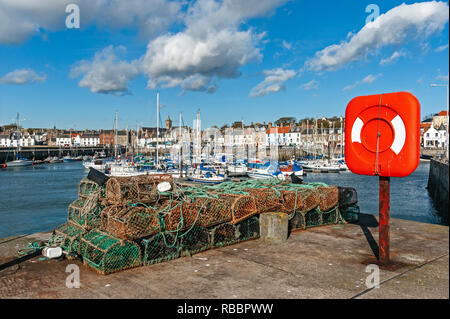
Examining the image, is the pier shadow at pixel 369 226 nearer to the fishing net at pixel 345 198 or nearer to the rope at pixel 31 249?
the fishing net at pixel 345 198

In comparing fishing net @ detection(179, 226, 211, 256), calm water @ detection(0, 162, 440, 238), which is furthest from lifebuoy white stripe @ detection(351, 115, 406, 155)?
calm water @ detection(0, 162, 440, 238)

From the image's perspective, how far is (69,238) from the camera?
8281 millimetres

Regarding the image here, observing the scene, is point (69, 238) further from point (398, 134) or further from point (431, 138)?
point (431, 138)

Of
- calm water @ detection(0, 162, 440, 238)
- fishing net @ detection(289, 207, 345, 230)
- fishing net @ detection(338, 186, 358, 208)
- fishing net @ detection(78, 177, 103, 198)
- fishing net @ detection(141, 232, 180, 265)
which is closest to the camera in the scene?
fishing net @ detection(141, 232, 180, 265)

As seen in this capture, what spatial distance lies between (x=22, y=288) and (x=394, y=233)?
31.2ft

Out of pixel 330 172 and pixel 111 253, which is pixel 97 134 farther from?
pixel 111 253

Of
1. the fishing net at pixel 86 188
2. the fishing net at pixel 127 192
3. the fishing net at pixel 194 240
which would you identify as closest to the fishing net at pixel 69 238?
the fishing net at pixel 127 192

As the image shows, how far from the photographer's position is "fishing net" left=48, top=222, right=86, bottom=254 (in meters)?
8.05

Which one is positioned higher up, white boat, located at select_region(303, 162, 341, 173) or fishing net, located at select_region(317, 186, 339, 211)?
fishing net, located at select_region(317, 186, 339, 211)

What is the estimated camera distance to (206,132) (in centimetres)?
17262

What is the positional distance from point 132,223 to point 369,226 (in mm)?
7769

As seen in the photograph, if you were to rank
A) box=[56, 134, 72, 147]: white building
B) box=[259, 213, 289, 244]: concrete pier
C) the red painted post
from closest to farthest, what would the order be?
the red painted post < box=[259, 213, 289, 244]: concrete pier < box=[56, 134, 72, 147]: white building

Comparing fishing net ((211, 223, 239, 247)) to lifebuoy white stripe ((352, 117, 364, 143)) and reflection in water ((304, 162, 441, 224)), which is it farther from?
reflection in water ((304, 162, 441, 224))
